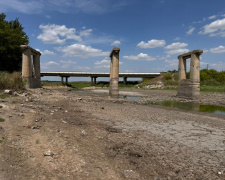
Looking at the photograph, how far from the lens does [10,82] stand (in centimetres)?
1340

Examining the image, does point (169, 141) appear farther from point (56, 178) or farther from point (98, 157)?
point (56, 178)

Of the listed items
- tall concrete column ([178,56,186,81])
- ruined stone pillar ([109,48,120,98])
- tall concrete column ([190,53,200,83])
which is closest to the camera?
ruined stone pillar ([109,48,120,98])

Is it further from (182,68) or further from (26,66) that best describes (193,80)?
(26,66)

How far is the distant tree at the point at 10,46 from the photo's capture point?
78.5 feet

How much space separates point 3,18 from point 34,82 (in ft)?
44.9

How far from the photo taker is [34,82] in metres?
22.0

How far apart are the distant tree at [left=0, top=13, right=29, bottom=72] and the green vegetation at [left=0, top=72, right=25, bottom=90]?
11.7 m

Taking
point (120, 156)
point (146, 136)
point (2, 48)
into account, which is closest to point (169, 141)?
point (146, 136)

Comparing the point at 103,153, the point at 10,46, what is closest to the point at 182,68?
the point at 103,153

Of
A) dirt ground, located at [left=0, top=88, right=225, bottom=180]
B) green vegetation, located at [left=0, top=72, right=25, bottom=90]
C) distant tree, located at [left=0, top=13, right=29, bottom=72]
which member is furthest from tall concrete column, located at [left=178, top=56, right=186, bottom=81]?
distant tree, located at [left=0, top=13, right=29, bottom=72]

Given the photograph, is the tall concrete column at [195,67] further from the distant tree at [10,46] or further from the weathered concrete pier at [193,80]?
the distant tree at [10,46]

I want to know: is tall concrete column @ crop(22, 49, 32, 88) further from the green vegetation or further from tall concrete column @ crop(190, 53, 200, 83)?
tall concrete column @ crop(190, 53, 200, 83)

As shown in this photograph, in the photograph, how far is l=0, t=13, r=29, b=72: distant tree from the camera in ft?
78.5

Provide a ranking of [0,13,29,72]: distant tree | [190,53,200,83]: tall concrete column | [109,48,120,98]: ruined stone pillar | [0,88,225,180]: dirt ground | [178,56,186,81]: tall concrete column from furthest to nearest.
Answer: [0,13,29,72]: distant tree
[178,56,186,81]: tall concrete column
[190,53,200,83]: tall concrete column
[109,48,120,98]: ruined stone pillar
[0,88,225,180]: dirt ground
